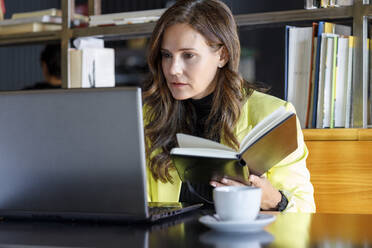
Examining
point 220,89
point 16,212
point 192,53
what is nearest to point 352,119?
point 220,89

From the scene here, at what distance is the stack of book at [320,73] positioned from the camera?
183cm

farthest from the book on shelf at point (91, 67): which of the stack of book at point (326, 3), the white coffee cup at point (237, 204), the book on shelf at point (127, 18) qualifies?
the white coffee cup at point (237, 204)

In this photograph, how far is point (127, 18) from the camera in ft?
7.30

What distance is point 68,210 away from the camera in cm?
98

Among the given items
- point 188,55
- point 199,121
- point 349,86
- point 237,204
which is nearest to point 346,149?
point 349,86

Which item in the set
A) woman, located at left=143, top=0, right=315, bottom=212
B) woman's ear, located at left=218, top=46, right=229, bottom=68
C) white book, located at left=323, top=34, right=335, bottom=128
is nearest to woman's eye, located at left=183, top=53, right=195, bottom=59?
woman, located at left=143, top=0, right=315, bottom=212

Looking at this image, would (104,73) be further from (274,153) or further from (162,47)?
(274,153)

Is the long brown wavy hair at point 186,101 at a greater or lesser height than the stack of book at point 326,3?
lesser

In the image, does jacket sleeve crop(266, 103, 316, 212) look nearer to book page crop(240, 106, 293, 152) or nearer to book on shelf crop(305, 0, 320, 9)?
book page crop(240, 106, 293, 152)

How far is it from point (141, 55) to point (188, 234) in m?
2.48

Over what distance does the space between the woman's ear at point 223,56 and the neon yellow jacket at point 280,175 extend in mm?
144

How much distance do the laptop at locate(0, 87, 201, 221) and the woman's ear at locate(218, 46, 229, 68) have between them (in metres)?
0.82

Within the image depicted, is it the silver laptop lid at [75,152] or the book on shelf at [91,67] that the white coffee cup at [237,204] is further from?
the book on shelf at [91,67]

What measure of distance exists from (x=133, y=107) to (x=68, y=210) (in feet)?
0.82
